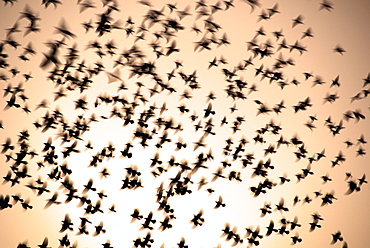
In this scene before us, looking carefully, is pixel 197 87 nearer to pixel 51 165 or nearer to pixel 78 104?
pixel 78 104

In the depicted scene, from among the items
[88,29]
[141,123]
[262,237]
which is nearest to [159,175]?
[141,123]

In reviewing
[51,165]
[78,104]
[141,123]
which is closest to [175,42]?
[141,123]

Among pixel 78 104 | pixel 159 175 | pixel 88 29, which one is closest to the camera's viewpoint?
pixel 88 29

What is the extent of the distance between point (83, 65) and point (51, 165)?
375cm

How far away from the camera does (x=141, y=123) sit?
49.3 feet

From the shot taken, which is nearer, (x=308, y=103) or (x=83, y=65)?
(x=83, y=65)

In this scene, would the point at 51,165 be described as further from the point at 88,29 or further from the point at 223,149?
the point at 223,149

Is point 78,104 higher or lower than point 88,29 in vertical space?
lower

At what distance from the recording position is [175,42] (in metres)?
14.1

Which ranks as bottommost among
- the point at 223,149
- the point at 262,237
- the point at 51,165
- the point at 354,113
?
the point at 262,237

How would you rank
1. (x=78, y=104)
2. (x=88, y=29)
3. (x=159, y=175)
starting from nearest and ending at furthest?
(x=88, y=29) < (x=78, y=104) < (x=159, y=175)

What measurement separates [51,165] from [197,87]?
588cm

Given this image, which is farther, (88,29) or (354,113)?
(354,113)

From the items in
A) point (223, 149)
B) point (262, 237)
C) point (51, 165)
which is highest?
point (223, 149)
